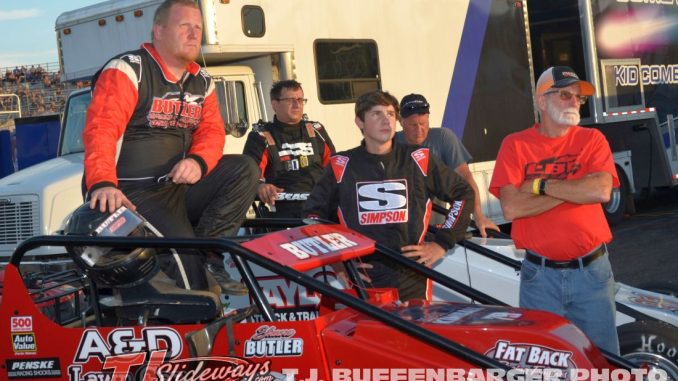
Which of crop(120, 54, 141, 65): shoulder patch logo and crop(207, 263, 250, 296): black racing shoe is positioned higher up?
crop(120, 54, 141, 65): shoulder patch logo

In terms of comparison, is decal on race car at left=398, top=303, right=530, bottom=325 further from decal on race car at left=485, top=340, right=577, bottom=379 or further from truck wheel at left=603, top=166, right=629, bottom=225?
truck wheel at left=603, top=166, right=629, bottom=225

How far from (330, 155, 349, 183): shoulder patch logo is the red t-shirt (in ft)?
2.73

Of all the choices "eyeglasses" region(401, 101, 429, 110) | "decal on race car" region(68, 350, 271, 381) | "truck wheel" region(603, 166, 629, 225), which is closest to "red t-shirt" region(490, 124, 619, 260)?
"decal on race car" region(68, 350, 271, 381)

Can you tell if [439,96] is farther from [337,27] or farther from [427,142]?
[427,142]

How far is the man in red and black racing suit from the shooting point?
4.10 meters

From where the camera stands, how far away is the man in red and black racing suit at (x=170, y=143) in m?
4.10

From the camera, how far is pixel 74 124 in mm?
9234

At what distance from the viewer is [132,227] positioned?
3.79m

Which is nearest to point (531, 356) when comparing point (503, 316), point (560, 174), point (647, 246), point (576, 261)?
point (503, 316)

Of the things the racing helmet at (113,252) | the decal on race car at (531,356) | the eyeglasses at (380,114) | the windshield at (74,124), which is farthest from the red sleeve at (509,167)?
the windshield at (74,124)

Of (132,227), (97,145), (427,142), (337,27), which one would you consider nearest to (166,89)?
(97,145)

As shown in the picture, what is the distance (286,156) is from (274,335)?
317cm

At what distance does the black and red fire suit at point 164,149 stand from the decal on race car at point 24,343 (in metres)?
0.68

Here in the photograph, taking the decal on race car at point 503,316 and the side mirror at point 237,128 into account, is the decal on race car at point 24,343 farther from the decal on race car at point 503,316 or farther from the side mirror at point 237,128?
the side mirror at point 237,128
